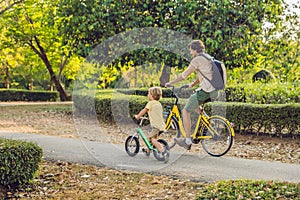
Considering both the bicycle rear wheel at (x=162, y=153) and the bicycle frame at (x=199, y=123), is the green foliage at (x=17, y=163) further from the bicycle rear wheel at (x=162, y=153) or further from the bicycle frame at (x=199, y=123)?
the bicycle frame at (x=199, y=123)

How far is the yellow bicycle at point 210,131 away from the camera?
23.2ft

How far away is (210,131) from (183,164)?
2.73 ft

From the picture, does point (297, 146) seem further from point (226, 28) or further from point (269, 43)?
point (269, 43)

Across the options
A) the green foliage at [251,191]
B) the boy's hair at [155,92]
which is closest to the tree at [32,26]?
the boy's hair at [155,92]

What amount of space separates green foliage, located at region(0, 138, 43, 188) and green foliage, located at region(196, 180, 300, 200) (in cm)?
248

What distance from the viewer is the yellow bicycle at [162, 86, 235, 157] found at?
7.06m

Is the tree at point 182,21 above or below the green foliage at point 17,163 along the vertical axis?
above

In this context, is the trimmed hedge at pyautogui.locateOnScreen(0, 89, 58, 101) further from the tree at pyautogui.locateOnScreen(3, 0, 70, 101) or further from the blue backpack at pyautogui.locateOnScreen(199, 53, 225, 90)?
the blue backpack at pyautogui.locateOnScreen(199, 53, 225, 90)

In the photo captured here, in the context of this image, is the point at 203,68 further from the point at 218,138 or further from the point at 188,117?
the point at 218,138

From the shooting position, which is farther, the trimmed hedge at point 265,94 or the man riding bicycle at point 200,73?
the trimmed hedge at point 265,94

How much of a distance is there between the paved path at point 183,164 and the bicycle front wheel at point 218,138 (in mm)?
143

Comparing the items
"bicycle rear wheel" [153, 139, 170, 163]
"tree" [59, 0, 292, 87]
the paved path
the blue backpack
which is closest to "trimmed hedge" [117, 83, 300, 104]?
"tree" [59, 0, 292, 87]

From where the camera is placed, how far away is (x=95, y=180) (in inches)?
229

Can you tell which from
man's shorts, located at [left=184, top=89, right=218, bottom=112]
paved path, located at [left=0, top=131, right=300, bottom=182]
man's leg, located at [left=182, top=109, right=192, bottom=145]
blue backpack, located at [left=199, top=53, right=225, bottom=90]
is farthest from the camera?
man's leg, located at [left=182, top=109, right=192, bottom=145]
